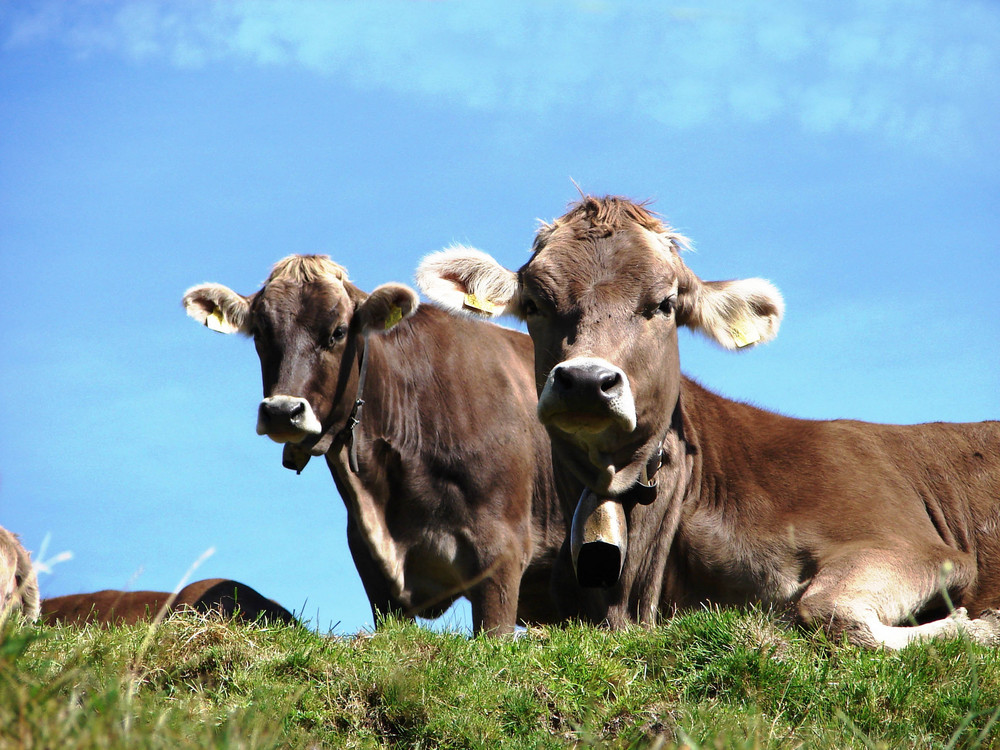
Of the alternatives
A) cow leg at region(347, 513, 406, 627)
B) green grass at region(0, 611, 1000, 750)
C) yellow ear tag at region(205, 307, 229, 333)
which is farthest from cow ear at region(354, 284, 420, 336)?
green grass at region(0, 611, 1000, 750)

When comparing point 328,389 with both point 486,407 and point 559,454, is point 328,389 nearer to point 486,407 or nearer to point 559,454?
point 486,407

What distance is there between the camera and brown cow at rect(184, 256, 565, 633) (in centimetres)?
796

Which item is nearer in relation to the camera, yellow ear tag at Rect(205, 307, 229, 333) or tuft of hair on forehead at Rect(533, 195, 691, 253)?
tuft of hair on forehead at Rect(533, 195, 691, 253)

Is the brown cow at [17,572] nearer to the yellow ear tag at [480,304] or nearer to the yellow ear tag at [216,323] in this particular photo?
the yellow ear tag at [216,323]

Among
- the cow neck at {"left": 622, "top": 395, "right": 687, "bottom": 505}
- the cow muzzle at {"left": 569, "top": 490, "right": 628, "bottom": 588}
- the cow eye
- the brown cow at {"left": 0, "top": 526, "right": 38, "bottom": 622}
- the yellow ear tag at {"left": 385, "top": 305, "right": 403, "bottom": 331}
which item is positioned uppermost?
the yellow ear tag at {"left": 385, "top": 305, "right": 403, "bottom": 331}

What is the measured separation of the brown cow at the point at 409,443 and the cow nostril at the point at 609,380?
320 cm

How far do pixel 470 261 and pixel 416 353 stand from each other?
8.66 ft

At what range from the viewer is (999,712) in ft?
10.3

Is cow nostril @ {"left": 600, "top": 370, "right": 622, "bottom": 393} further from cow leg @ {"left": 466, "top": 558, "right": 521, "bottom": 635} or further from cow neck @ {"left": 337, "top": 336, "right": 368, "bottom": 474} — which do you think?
cow neck @ {"left": 337, "top": 336, "right": 368, "bottom": 474}

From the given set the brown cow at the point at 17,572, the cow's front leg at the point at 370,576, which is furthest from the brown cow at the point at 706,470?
the brown cow at the point at 17,572

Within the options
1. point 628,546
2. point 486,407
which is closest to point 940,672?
point 628,546

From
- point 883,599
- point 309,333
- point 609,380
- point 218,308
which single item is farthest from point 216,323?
point 883,599

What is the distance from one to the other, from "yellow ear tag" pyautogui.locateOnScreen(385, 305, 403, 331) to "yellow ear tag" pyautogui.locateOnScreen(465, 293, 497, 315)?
245 cm

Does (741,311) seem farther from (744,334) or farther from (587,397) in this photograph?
(587,397)
